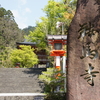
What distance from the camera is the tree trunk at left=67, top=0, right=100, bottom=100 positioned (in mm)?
3081

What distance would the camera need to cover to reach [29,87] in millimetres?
6973

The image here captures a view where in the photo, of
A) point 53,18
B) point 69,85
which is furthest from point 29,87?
point 53,18

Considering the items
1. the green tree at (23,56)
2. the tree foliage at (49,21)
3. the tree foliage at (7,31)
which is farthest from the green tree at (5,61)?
the tree foliage at (7,31)

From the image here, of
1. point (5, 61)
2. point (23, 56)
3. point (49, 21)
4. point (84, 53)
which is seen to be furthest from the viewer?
point (5, 61)

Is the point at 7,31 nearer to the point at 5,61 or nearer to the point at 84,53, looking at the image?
the point at 5,61

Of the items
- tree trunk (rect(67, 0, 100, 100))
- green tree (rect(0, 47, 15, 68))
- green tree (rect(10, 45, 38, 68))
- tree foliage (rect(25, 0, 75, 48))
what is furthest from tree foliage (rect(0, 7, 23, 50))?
tree trunk (rect(67, 0, 100, 100))

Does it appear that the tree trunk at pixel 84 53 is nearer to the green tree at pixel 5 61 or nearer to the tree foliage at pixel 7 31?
the green tree at pixel 5 61

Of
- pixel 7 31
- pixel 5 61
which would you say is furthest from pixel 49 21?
pixel 7 31

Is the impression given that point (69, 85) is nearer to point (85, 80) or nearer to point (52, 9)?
point (85, 80)

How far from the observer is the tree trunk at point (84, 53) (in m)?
3.08

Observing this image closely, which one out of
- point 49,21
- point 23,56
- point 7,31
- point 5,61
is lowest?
point 5,61

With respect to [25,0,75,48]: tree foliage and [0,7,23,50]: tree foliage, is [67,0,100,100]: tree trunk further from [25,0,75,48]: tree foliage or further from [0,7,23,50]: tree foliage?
[0,7,23,50]: tree foliage

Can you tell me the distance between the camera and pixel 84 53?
10.3ft

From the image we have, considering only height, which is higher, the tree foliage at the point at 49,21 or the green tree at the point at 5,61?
the tree foliage at the point at 49,21
